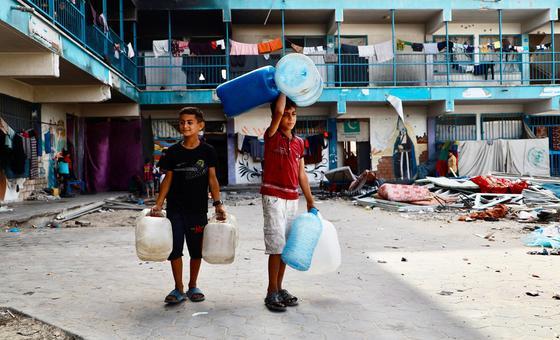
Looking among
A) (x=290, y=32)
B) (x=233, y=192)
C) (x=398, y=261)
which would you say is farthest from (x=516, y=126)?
(x=398, y=261)

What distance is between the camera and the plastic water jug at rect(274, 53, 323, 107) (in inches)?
151

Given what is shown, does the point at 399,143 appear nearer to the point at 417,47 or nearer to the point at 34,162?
the point at 417,47

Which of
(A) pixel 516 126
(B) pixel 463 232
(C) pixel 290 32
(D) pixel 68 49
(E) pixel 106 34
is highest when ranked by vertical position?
(C) pixel 290 32

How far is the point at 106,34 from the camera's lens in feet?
45.5

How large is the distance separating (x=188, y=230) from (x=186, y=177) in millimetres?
402

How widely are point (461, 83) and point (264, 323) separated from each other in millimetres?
19051

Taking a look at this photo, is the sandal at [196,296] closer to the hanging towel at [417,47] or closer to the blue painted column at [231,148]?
the blue painted column at [231,148]

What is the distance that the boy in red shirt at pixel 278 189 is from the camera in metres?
3.72

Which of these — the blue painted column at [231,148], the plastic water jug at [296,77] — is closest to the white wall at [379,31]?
the blue painted column at [231,148]

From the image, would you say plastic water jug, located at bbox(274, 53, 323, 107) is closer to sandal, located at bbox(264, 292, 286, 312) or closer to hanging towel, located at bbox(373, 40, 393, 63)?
sandal, located at bbox(264, 292, 286, 312)

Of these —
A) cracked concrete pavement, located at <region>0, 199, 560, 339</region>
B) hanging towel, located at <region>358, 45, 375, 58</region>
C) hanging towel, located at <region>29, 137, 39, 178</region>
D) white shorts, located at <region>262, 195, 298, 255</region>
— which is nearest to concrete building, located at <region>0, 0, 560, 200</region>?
hanging towel, located at <region>358, 45, 375, 58</region>

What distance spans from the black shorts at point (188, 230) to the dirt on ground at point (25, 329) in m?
0.94

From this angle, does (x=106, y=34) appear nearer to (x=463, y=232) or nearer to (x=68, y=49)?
(x=68, y=49)

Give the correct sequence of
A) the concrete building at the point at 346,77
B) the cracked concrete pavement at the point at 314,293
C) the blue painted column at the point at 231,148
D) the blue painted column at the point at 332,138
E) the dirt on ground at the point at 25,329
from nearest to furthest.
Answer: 1. the dirt on ground at the point at 25,329
2. the cracked concrete pavement at the point at 314,293
3. the concrete building at the point at 346,77
4. the blue painted column at the point at 231,148
5. the blue painted column at the point at 332,138
